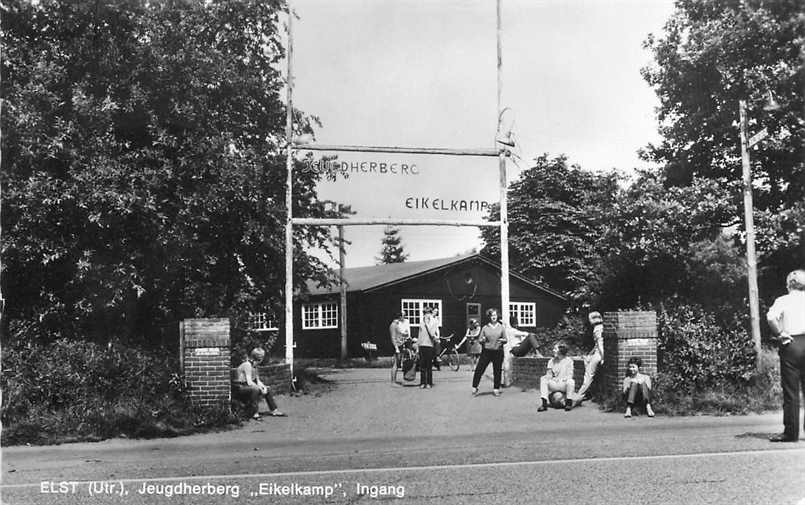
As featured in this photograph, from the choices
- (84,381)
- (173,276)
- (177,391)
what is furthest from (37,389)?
(173,276)

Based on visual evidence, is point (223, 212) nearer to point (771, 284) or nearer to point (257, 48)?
point (257, 48)

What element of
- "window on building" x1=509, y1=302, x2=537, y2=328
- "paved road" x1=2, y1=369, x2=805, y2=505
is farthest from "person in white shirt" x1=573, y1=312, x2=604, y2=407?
"window on building" x1=509, y1=302, x2=537, y2=328

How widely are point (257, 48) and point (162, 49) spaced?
373cm

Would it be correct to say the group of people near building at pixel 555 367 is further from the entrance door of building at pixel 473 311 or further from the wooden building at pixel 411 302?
the entrance door of building at pixel 473 311

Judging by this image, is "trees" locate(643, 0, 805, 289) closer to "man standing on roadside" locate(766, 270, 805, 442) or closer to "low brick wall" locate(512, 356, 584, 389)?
"low brick wall" locate(512, 356, 584, 389)

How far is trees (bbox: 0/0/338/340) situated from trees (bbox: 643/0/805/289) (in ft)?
46.1

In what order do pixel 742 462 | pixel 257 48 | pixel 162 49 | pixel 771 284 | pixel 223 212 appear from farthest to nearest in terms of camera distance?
pixel 771 284
pixel 257 48
pixel 223 212
pixel 162 49
pixel 742 462

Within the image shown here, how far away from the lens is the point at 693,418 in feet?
39.4

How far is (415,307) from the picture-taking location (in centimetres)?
3744

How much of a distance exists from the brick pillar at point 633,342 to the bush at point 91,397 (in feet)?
19.6

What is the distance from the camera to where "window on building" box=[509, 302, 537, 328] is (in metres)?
40.5

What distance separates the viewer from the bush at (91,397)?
1056 cm

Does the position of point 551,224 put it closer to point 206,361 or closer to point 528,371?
point 528,371

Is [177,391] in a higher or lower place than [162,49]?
lower
